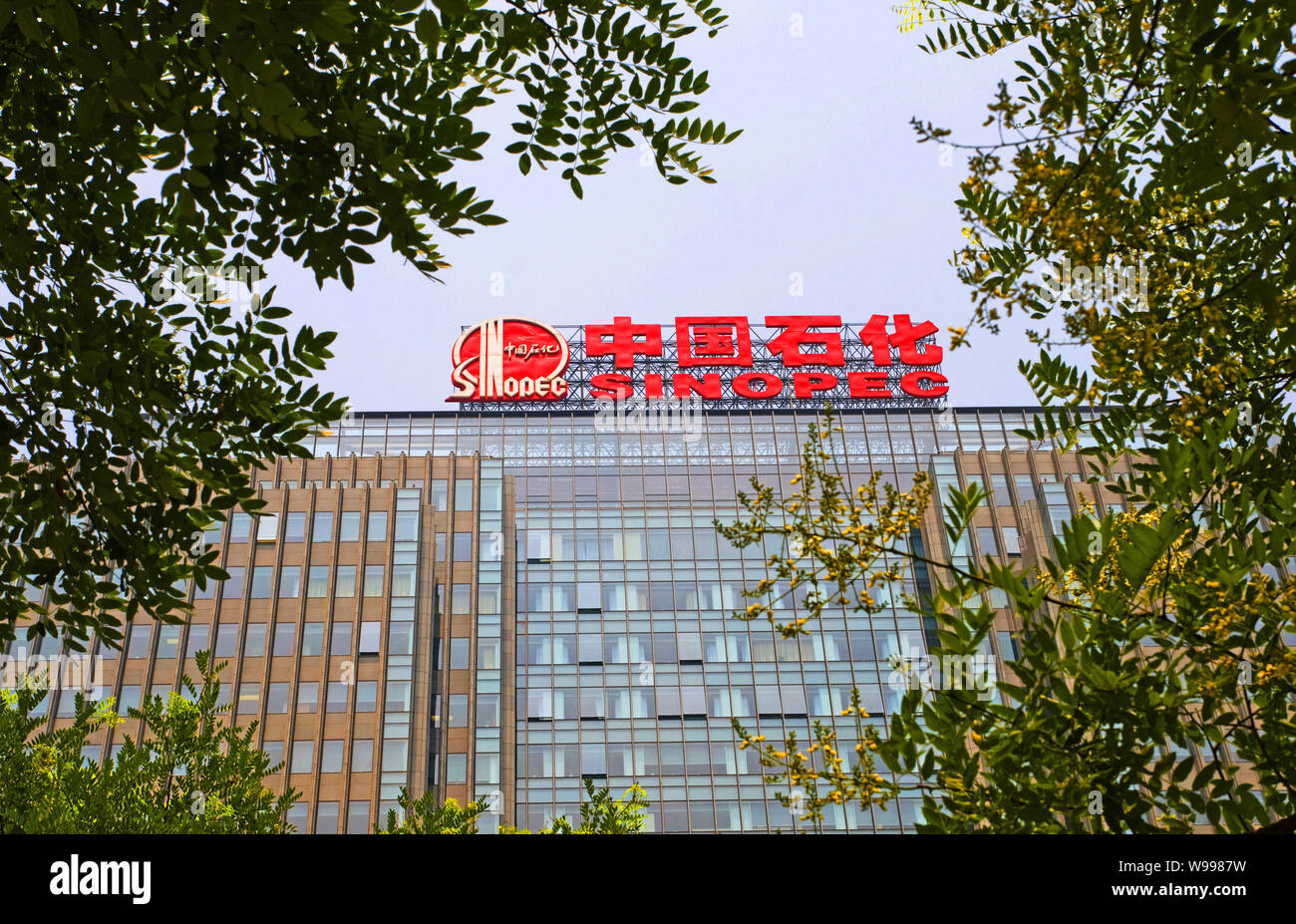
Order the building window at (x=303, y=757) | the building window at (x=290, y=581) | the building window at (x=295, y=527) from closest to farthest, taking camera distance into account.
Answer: the building window at (x=303, y=757) < the building window at (x=290, y=581) < the building window at (x=295, y=527)

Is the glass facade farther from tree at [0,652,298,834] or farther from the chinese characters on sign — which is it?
tree at [0,652,298,834]

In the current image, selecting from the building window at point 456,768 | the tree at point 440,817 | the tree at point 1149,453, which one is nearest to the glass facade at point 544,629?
the building window at point 456,768

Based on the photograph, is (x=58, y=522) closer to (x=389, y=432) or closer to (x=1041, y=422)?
(x=1041, y=422)

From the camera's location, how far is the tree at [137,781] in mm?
11664

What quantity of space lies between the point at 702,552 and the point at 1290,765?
51.6 meters

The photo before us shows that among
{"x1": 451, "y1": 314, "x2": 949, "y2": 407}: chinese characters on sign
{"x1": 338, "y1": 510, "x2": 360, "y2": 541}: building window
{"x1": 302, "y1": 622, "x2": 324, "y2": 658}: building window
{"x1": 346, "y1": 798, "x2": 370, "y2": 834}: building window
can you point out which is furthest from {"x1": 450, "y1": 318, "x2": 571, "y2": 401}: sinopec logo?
{"x1": 346, "y1": 798, "x2": 370, "y2": 834}: building window

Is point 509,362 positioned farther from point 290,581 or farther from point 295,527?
point 290,581

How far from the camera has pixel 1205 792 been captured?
140 inches

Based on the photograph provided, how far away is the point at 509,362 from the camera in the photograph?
54.4 metres

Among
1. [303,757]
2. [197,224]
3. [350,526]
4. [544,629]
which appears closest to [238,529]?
[350,526]

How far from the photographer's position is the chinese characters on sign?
53875mm

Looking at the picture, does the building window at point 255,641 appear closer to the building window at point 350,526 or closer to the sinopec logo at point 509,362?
the building window at point 350,526

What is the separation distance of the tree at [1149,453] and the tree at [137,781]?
36.7 ft

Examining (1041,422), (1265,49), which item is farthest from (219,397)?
(1265,49)
